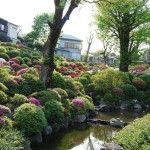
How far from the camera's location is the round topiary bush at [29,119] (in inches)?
459

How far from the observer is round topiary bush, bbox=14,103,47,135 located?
11656 mm

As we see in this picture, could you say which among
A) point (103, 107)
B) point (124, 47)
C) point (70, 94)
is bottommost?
point (103, 107)

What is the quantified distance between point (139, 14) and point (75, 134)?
70.3 feet

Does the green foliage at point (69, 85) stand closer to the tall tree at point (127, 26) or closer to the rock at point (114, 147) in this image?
the rock at point (114, 147)

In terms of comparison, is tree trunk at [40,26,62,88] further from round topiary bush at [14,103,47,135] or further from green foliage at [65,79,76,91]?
round topiary bush at [14,103,47,135]

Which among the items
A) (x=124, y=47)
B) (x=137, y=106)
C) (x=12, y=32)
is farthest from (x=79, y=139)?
(x=12, y=32)

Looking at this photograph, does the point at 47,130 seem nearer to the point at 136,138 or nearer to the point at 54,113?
the point at 54,113

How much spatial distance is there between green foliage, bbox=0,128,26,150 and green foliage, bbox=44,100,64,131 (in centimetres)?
301

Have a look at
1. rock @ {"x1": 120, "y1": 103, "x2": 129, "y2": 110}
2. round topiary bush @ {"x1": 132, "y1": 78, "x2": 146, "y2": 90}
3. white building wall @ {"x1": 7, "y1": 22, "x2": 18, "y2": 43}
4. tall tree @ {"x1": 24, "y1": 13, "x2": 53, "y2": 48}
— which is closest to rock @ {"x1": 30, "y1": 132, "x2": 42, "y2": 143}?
rock @ {"x1": 120, "y1": 103, "x2": 129, "y2": 110}

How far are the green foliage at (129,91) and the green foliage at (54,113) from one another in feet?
38.1

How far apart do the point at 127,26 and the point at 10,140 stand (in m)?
25.3

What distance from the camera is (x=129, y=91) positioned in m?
25.0

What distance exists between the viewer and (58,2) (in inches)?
682

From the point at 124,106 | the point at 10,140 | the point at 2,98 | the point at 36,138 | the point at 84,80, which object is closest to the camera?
the point at 10,140
